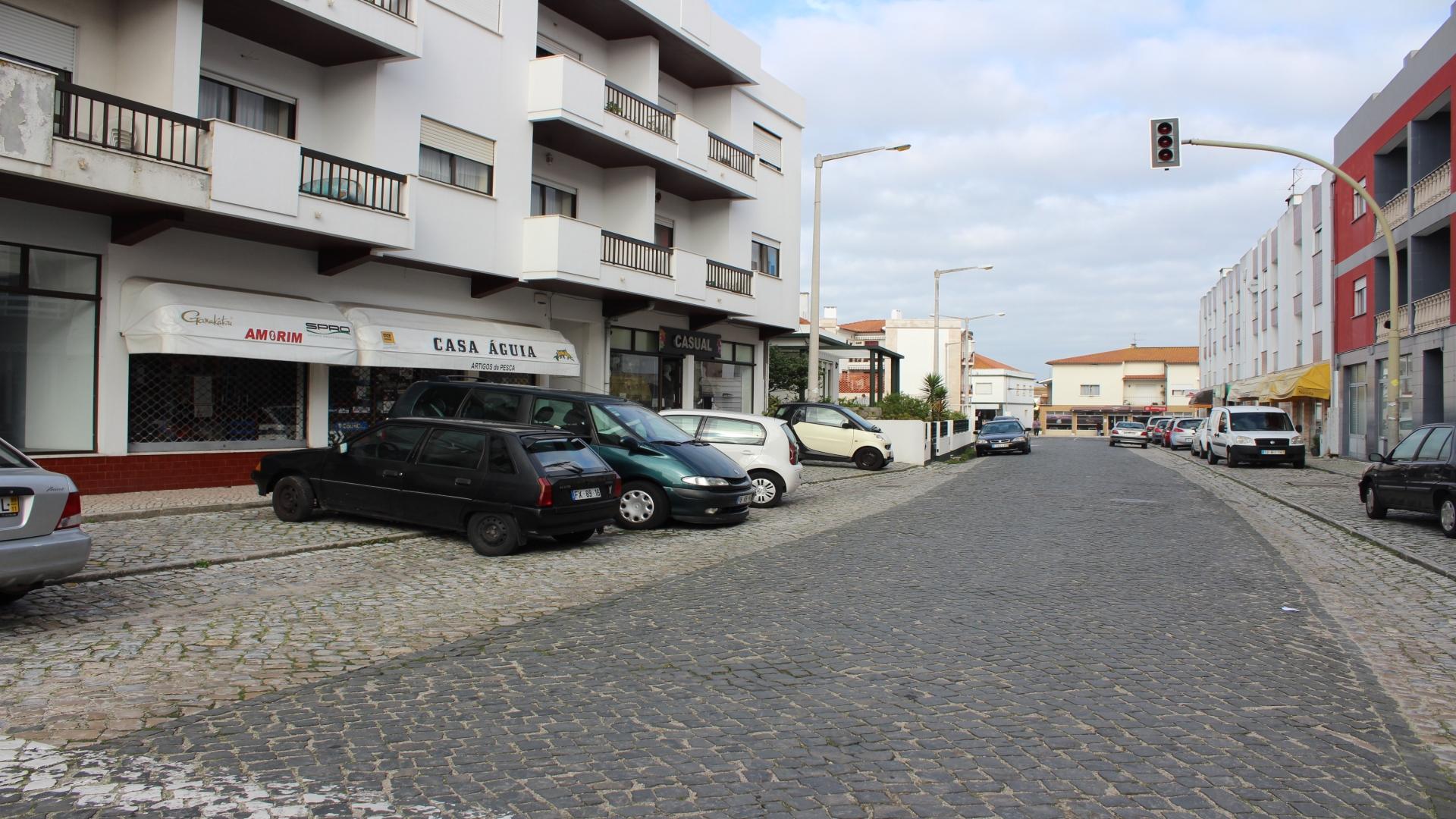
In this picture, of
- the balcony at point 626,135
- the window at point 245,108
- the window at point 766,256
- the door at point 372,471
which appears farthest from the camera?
the window at point 766,256

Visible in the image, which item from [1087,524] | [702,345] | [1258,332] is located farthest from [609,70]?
[1258,332]

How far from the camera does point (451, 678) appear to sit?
18.4 ft

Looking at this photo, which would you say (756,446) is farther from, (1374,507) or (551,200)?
(551,200)

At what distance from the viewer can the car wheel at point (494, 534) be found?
10.3 meters

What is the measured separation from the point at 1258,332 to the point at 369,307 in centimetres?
5126

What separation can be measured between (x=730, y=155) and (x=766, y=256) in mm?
4648

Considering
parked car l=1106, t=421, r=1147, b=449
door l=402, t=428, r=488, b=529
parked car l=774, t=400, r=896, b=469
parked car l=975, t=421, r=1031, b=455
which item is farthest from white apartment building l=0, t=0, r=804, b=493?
parked car l=1106, t=421, r=1147, b=449

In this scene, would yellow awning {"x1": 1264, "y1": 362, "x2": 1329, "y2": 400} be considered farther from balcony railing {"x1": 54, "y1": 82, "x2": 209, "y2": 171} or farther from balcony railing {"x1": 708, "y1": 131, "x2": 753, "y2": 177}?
balcony railing {"x1": 54, "y1": 82, "x2": 209, "y2": 171}

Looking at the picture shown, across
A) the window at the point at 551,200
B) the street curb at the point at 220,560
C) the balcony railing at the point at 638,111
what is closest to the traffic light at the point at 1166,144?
the balcony railing at the point at 638,111

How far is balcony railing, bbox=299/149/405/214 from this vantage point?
1496 centimetres

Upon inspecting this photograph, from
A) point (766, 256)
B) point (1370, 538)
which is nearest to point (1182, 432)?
point (766, 256)

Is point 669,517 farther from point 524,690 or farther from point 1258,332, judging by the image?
point 1258,332

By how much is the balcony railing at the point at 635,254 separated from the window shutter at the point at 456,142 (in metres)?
2.86

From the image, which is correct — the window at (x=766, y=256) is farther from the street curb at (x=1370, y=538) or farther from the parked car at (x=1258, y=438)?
the street curb at (x=1370, y=538)
